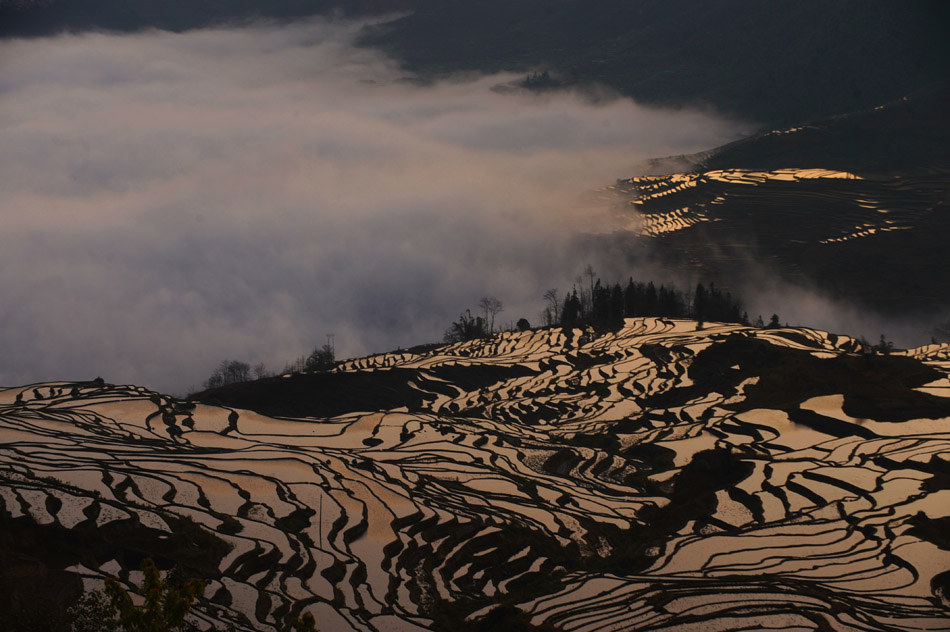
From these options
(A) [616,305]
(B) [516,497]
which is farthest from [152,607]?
(A) [616,305]

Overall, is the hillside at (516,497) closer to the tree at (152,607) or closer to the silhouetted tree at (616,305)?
the tree at (152,607)

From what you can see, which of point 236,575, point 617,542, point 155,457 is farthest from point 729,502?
point 155,457

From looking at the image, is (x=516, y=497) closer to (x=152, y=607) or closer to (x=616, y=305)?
(x=152, y=607)

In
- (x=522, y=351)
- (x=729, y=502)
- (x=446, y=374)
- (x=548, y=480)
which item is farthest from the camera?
(x=522, y=351)

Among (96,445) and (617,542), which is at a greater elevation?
(96,445)

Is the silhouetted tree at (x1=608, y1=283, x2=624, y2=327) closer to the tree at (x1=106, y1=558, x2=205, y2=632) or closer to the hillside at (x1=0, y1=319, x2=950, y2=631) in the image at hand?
the hillside at (x1=0, y1=319, x2=950, y2=631)

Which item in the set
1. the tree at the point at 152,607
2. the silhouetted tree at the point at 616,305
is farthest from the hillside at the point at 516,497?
the silhouetted tree at the point at 616,305

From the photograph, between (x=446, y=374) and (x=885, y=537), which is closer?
(x=885, y=537)

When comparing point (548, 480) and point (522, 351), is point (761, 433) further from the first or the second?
point (522, 351)
